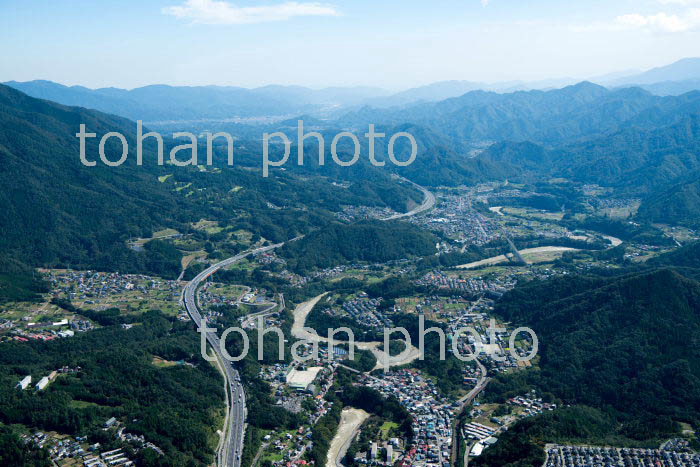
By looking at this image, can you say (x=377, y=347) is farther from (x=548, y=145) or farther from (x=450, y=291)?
(x=548, y=145)

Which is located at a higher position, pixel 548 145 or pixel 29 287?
pixel 548 145

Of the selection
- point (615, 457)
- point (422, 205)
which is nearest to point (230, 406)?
point (615, 457)

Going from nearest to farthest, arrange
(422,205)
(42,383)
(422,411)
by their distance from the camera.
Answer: (42,383), (422,411), (422,205)

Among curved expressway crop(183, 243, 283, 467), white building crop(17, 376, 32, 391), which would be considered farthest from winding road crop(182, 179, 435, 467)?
white building crop(17, 376, 32, 391)

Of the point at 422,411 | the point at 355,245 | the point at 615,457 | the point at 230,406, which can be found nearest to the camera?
the point at 615,457

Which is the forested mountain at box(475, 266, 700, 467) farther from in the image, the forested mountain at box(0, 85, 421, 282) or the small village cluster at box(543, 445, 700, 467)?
the forested mountain at box(0, 85, 421, 282)

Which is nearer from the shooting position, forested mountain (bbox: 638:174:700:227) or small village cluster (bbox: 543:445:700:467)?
small village cluster (bbox: 543:445:700:467)

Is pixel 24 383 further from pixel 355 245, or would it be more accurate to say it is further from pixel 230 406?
pixel 355 245

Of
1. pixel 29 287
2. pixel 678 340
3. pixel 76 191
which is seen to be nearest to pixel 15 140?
pixel 76 191

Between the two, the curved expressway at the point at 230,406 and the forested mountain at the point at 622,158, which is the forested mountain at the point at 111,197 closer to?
the curved expressway at the point at 230,406
